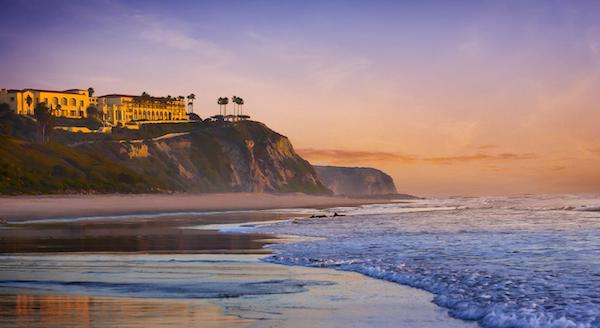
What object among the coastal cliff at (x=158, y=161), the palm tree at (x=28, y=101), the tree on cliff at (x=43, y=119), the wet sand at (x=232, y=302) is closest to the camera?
the wet sand at (x=232, y=302)

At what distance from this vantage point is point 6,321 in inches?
366

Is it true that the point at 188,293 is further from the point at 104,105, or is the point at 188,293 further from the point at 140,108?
the point at 140,108

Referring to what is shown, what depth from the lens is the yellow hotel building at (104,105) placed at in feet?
501

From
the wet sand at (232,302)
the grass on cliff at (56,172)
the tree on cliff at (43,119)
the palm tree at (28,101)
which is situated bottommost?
the wet sand at (232,302)

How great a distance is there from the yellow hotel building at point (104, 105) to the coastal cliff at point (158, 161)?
9.47 meters

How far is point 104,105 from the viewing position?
171500mm

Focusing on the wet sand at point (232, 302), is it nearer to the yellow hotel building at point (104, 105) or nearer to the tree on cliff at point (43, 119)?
the tree on cliff at point (43, 119)

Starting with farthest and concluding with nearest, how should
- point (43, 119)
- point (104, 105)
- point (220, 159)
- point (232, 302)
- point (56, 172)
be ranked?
1. point (104, 105)
2. point (220, 159)
3. point (43, 119)
4. point (56, 172)
5. point (232, 302)

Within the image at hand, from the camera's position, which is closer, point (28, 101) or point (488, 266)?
point (488, 266)

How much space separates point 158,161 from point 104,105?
37.7 meters

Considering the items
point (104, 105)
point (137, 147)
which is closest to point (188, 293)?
point (137, 147)

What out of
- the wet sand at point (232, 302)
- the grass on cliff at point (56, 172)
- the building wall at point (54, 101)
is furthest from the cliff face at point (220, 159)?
the wet sand at point (232, 302)

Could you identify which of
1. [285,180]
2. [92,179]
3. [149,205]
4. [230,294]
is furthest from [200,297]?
[285,180]

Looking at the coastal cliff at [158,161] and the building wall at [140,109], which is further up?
the building wall at [140,109]
